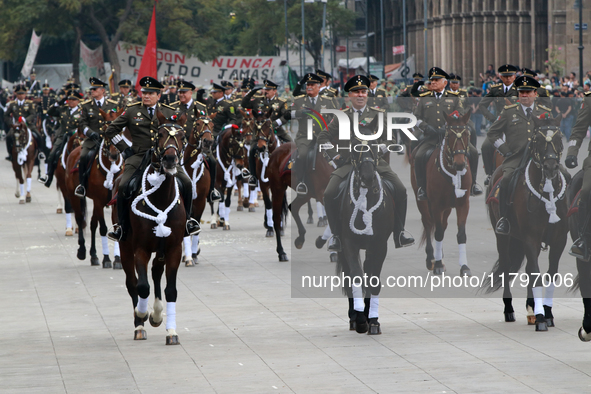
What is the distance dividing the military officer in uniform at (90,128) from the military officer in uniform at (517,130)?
5991 mm

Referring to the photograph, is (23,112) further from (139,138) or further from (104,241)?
(139,138)

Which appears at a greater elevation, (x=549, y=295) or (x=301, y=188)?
(x=301, y=188)

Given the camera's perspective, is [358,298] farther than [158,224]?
Yes

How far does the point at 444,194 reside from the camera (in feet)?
45.9

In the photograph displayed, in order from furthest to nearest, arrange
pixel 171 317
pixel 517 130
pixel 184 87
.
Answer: pixel 184 87 < pixel 517 130 < pixel 171 317

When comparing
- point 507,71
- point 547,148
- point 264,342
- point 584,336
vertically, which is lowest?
point 264,342

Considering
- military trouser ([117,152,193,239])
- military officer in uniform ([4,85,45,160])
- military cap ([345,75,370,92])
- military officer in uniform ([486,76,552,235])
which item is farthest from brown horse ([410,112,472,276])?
military officer in uniform ([4,85,45,160])

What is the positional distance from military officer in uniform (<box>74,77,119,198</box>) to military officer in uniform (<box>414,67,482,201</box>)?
→ 441 cm

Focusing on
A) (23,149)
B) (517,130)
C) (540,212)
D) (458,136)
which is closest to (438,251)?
(458,136)

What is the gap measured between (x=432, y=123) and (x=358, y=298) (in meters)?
4.70

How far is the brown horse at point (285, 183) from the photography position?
15.2 meters

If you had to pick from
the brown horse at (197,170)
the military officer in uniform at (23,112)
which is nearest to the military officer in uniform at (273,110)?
the brown horse at (197,170)

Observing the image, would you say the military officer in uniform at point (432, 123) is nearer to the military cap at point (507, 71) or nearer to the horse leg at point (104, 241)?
the military cap at point (507, 71)

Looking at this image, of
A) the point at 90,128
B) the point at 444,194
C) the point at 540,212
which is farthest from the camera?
the point at 90,128
